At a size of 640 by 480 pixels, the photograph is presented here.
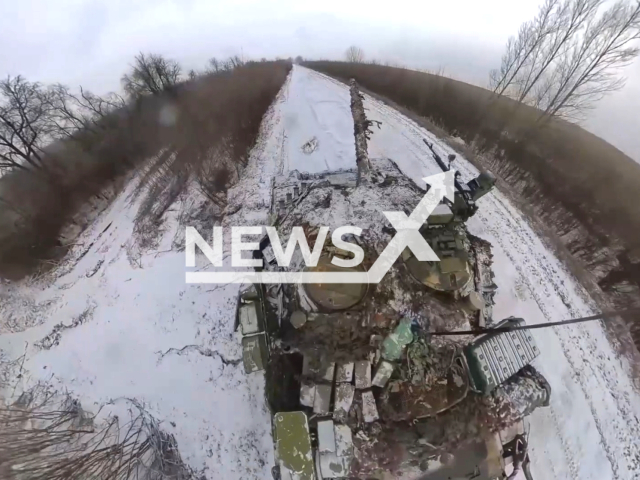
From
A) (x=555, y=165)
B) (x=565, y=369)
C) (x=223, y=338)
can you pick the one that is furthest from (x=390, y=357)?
(x=555, y=165)

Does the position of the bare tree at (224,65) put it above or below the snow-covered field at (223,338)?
above

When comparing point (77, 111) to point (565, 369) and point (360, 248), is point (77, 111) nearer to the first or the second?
point (360, 248)

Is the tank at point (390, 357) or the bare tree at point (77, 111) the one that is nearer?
the tank at point (390, 357)

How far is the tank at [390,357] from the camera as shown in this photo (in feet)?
21.1

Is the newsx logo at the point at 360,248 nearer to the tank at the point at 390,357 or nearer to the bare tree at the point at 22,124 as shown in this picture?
the tank at the point at 390,357

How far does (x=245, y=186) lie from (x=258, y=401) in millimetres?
7716

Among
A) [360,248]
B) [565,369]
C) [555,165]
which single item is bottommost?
[565,369]

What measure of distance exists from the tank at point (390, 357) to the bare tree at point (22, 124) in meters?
12.9

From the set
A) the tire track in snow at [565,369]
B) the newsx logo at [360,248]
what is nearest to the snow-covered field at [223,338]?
the tire track in snow at [565,369]

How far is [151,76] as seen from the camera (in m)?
18.1

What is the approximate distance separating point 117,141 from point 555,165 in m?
17.9

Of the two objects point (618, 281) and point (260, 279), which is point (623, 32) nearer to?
point (618, 281)

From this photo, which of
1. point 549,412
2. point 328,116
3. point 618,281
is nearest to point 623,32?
point 618,281

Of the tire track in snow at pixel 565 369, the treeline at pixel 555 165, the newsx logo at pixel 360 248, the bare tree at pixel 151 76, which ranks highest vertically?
the bare tree at pixel 151 76
